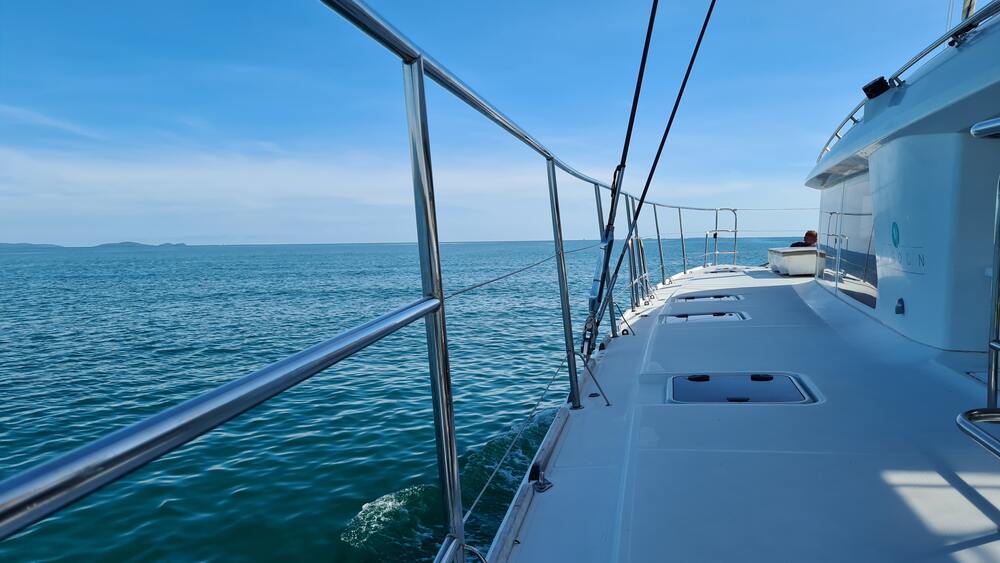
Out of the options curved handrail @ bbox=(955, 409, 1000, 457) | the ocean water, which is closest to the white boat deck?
curved handrail @ bbox=(955, 409, 1000, 457)

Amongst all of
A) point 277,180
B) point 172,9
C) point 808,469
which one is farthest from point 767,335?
point 277,180

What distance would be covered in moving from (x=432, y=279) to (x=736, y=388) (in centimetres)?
235

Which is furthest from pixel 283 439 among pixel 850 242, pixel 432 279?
pixel 850 242

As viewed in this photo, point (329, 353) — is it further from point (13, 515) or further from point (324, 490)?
point (324, 490)

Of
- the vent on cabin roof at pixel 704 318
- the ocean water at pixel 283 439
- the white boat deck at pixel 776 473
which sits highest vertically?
the white boat deck at pixel 776 473

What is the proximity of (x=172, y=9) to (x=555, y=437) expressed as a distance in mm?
3972

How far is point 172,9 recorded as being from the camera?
4.08m

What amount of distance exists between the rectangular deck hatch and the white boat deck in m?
0.08

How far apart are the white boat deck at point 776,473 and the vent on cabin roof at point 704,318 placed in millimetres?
1436

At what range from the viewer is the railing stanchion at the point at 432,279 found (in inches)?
45.0

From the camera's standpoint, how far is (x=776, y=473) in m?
1.92

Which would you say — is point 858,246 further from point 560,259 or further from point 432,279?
point 432,279

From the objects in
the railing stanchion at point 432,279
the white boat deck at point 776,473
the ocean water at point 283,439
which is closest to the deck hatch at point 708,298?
the ocean water at point 283,439

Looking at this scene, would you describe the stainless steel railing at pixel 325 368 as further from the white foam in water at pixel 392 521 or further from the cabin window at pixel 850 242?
the cabin window at pixel 850 242
